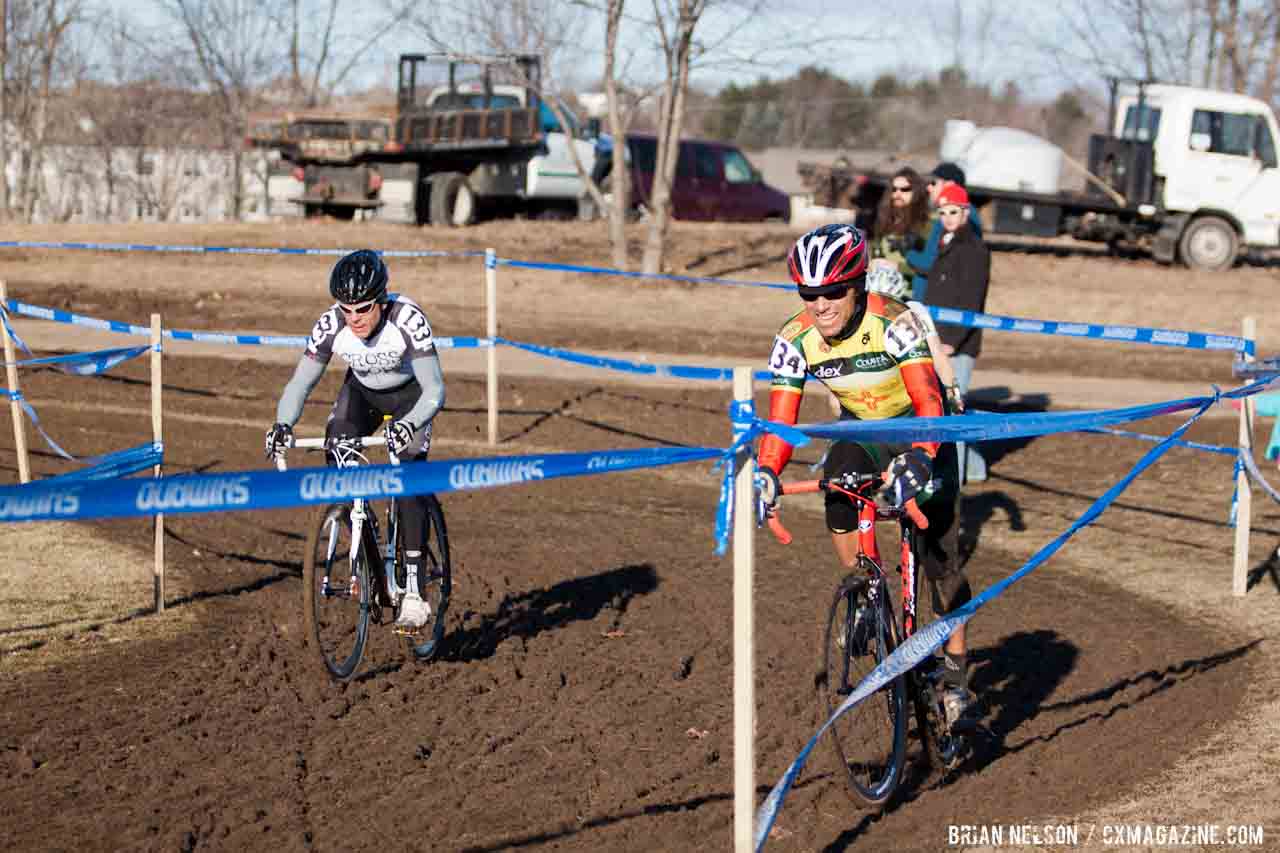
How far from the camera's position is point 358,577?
22.8 feet

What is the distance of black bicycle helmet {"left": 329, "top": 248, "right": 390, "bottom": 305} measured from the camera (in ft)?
22.4

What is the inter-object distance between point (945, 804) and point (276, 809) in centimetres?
236

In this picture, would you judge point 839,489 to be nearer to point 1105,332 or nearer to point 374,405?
point 374,405

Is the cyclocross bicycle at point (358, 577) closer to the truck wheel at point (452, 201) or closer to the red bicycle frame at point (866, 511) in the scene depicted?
the red bicycle frame at point (866, 511)

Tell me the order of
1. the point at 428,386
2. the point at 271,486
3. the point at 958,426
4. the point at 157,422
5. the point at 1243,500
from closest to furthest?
the point at 271,486, the point at 958,426, the point at 428,386, the point at 157,422, the point at 1243,500

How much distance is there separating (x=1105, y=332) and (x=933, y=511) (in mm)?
4074

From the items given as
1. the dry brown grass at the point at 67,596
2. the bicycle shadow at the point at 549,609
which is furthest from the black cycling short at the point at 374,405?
the dry brown grass at the point at 67,596

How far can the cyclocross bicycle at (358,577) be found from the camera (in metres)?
6.77

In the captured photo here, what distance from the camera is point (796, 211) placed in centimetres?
4322

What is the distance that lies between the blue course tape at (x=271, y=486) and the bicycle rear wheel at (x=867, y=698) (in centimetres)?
123

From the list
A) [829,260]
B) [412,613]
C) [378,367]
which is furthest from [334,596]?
[829,260]

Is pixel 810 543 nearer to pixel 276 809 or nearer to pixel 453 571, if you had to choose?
pixel 453 571

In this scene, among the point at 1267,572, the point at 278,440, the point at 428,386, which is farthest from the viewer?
the point at 1267,572

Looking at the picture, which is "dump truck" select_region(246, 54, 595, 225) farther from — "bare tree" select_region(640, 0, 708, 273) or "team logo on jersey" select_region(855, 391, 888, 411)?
"team logo on jersey" select_region(855, 391, 888, 411)
